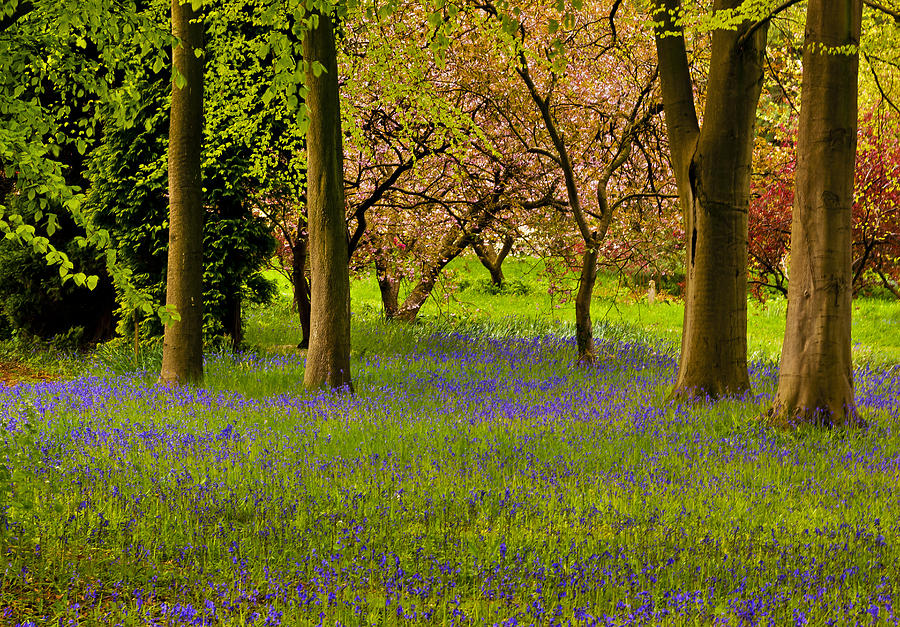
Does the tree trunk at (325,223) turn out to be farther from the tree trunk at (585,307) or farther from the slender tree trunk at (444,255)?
the slender tree trunk at (444,255)

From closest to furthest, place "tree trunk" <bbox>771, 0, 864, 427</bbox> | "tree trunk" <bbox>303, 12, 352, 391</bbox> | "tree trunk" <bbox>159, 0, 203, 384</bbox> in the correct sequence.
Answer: "tree trunk" <bbox>771, 0, 864, 427</bbox> < "tree trunk" <bbox>303, 12, 352, 391</bbox> < "tree trunk" <bbox>159, 0, 203, 384</bbox>

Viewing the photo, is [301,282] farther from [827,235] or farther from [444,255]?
[827,235]

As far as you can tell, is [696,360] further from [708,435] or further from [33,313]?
[33,313]

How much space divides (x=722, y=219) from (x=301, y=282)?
7493 mm

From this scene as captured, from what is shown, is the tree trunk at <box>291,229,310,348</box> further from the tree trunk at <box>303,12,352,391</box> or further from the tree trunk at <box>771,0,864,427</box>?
the tree trunk at <box>771,0,864,427</box>

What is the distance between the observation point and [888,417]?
835 centimetres

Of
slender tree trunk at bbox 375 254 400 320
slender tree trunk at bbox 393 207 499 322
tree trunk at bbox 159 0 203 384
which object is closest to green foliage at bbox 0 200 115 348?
slender tree trunk at bbox 375 254 400 320

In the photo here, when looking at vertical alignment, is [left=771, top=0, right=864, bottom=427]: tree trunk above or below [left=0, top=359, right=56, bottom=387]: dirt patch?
above

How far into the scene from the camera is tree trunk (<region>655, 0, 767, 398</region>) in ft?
29.1

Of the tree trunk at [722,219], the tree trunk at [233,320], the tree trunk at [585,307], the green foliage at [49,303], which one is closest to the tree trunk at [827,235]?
the tree trunk at [722,219]

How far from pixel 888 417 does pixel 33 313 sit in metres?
15.3

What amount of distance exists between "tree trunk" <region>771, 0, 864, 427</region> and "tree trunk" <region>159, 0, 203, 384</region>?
23.0 ft

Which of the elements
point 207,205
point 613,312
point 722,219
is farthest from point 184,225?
point 613,312

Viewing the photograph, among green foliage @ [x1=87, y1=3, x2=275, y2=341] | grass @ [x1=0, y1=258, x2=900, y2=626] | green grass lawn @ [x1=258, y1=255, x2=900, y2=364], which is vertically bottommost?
grass @ [x1=0, y1=258, x2=900, y2=626]
